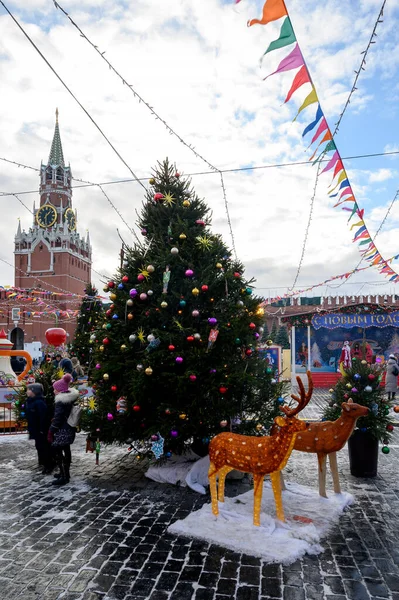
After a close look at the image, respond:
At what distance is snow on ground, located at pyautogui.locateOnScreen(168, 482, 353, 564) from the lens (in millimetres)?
4176

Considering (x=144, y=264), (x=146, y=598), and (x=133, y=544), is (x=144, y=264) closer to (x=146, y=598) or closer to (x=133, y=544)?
(x=133, y=544)

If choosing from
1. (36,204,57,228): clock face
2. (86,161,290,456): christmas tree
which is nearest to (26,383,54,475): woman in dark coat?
(86,161,290,456): christmas tree

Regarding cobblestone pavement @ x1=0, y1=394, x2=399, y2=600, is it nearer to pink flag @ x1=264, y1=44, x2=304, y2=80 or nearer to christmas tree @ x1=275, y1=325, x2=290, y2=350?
pink flag @ x1=264, y1=44, x2=304, y2=80

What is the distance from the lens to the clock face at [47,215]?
236 ft

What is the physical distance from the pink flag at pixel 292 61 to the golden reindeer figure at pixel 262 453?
324 cm

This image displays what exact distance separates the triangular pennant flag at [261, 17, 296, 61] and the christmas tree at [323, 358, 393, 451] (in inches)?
194

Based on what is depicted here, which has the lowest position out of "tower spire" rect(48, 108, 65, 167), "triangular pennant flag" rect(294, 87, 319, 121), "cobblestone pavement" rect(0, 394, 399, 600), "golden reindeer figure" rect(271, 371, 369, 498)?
"cobblestone pavement" rect(0, 394, 399, 600)

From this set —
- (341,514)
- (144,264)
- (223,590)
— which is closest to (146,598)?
(223,590)

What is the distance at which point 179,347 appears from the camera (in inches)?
242

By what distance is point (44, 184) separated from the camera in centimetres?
7856

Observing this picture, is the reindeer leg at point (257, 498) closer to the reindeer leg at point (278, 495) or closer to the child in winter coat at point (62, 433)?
the reindeer leg at point (278, 495)

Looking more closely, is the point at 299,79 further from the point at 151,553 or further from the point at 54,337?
the point at 54,337

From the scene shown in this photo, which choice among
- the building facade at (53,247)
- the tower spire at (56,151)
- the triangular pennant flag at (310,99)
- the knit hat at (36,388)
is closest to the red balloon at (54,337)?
the knit hat at (36,388)

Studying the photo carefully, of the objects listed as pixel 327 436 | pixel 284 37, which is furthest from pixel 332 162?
pixel 327 436
